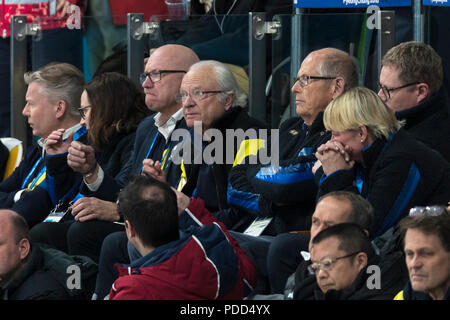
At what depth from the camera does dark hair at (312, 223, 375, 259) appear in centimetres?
471

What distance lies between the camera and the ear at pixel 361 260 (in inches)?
185

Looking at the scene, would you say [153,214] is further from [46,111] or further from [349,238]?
[46,111]

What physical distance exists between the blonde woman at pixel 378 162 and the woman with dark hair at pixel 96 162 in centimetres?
148

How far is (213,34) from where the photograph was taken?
24.1 ft

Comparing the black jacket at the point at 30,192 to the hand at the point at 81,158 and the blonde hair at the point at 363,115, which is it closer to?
the hand at the point at 81,158

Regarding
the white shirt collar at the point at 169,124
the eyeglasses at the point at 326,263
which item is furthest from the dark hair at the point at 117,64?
the eyeglasses at the point at 326,263

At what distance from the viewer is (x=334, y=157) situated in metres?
5.28

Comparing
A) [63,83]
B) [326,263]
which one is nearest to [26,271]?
[326,263]

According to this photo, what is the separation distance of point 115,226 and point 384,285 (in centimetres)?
210

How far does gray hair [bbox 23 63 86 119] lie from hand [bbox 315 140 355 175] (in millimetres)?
2512

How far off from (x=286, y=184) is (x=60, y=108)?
2.21 m

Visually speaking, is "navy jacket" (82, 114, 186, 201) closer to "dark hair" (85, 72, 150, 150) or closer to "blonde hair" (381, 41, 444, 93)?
"dark hair" (85, 72, 150, 150)

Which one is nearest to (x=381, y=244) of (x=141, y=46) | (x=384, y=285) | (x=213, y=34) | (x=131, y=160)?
(x=384, y=285)
